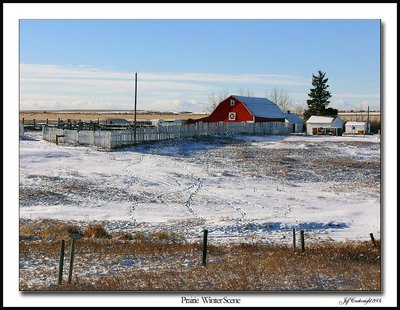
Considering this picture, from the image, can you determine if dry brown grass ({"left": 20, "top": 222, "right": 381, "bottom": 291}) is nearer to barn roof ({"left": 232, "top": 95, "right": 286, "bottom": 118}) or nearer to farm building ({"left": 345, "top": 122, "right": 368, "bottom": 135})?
barn roof ({"left": 232, "top": 95, "right": 286, "bottom": 118})

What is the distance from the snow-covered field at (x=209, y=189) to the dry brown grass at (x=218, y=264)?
200cm

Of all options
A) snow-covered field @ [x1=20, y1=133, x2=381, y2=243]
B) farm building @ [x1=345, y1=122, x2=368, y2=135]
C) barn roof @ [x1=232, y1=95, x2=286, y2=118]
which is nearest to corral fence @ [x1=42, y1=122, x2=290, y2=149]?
snow-covered field @ [x1=20, y1=133, x2=381, y2=243]

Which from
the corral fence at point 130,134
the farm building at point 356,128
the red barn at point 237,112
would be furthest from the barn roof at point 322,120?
the corral fence at point 130,134

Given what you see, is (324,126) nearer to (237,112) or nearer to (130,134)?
(237,112)

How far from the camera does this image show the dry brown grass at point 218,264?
45.2ft

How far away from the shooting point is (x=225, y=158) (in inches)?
1651

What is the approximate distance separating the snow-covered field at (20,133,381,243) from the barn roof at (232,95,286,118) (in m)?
22.3

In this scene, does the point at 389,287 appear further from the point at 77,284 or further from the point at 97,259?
the point at 97,259

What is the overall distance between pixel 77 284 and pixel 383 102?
8.60 m

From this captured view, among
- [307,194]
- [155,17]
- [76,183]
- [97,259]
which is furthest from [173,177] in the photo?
[155,17]

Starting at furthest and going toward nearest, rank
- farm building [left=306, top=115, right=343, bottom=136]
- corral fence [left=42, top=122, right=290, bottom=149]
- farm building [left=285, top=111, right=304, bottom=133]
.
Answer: farm building [left=285, top=111, right=304, bottom=133] → farm building [left=306, top=115, right=343, bottom=136] → corral fence [left=42, top=122, right=290, bottom=149]

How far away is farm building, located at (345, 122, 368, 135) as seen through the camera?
2852 inches

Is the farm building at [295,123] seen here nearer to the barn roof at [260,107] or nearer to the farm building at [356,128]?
the barn roof at [260,107]

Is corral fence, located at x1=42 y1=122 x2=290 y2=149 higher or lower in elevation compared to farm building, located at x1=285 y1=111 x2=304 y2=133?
lower
